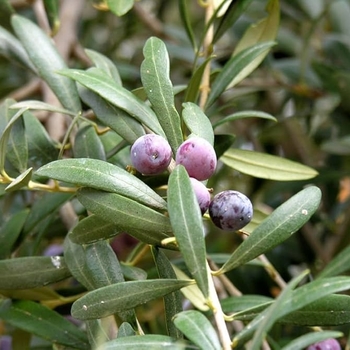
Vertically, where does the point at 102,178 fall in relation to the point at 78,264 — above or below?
above

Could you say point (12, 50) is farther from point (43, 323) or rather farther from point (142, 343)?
point (142, 343)

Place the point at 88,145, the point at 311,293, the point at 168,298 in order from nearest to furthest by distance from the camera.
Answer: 1. the point at 311,293
2. the point at 168,298
3. the point at 88,145

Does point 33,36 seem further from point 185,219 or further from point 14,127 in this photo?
point 185,219

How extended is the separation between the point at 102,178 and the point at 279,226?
139mm

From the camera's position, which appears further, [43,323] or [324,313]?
[43,323]

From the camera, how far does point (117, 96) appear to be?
1.92 feet

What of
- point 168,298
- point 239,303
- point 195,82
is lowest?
point 239,303

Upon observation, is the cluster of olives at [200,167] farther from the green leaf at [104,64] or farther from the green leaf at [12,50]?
the green leaf at [12,50]

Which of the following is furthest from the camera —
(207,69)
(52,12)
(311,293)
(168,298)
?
(52,12)

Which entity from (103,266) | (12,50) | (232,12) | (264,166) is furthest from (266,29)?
(103,266)

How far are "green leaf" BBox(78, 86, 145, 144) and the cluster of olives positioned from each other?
0.07 metres

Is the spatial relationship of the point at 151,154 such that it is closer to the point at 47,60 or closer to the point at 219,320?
the point at 219,320

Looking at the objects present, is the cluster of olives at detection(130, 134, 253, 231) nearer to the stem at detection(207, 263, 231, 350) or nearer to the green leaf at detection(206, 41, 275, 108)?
the stem at detection(207, 263, 231, 350)

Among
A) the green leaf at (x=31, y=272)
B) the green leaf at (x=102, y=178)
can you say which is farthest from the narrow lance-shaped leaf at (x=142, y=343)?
the green leaf at (x=31, y=272)
